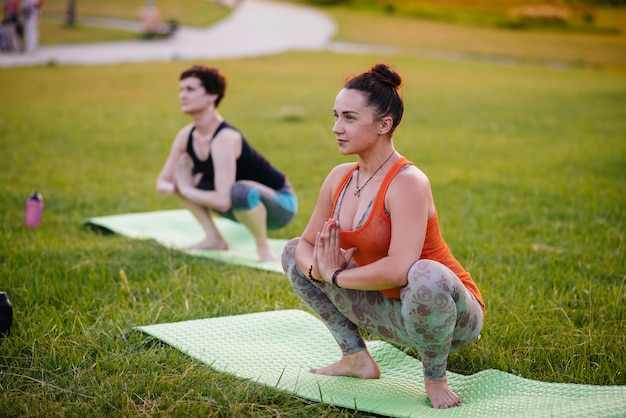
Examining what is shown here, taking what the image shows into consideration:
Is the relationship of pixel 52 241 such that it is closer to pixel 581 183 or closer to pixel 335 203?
pixel 335 203

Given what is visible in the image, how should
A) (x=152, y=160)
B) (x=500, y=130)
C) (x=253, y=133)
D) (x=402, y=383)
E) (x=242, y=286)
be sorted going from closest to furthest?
(x=402, y=383) < (x=242, y=286) < (x=152, y=160) < (x=253, y=133) < (x=500, y=130)

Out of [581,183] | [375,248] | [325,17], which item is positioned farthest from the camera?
[325,17]

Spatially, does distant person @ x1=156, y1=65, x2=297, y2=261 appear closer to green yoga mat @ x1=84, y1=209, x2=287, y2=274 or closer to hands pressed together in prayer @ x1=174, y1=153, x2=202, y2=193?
hands pressed together in prayer @ x1=174, y1=153, x2=202, y2=193

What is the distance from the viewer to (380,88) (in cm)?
280

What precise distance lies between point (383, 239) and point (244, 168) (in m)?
2.41

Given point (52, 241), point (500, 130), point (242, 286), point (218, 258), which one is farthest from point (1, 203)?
point (500, 130)

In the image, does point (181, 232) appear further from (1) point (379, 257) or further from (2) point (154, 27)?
(2) point (154, 27)

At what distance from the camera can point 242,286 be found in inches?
165

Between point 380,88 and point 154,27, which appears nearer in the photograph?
point 380,88

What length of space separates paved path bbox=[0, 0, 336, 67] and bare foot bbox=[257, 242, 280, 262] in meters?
13.4

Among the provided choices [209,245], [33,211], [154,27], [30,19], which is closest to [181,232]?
[209,245]

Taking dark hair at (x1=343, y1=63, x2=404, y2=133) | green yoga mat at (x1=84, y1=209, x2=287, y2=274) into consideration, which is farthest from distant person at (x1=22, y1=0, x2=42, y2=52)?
dark hair at (x1=343, y1=63, x2=404, y2=133)

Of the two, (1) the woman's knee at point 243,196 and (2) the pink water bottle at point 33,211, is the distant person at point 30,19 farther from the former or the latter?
(1) the woman's knee at point 243,196

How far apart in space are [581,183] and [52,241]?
482 cm
